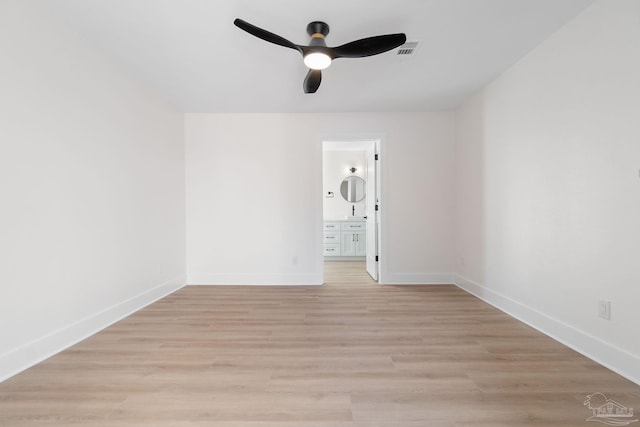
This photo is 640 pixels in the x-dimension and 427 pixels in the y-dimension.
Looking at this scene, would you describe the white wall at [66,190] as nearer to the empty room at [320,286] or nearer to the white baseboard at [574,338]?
the empty room at [320,286]

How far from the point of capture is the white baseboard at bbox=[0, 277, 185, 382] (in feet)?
5.76

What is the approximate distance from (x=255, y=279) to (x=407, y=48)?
10.8ft

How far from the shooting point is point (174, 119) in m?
3.79

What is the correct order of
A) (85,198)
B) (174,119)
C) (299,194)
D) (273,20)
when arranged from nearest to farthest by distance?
(273,20) → (85,198) → (174,119) → (299,194)

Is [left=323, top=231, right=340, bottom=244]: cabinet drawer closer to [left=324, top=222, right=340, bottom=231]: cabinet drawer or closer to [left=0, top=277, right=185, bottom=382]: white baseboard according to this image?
[left=324, top=222, right=340, bottom=231]: cabinet drawer

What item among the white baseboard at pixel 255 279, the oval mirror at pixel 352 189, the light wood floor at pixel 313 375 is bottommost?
the light wood floor at pixel 313 375

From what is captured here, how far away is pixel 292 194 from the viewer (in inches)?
159

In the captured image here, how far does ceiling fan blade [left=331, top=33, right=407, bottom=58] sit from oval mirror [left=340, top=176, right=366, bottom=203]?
4.54 meters

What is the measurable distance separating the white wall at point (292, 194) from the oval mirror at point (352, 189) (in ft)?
8.36

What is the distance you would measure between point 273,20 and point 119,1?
3.37 feet

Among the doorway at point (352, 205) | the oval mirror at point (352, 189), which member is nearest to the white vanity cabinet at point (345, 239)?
the doorway at point (352, 205)

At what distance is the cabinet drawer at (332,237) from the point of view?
5.96 m

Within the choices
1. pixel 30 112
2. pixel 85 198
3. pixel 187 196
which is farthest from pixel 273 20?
pixel 187 196

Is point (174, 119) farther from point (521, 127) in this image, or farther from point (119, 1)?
point (521, 127)
